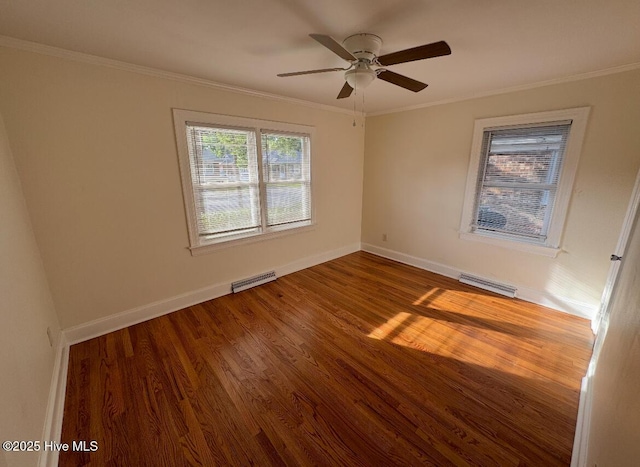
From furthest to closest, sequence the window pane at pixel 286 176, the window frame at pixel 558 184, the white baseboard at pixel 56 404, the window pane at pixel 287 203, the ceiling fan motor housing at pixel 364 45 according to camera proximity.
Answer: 1. the window pane at pixel 287 203
2. the window pane at pixel 286 176
3. the window frame at pixel 558 184
4. the ceiling fan motor housing at pixel 364 45
5. the white baseboard at pixel 56 404

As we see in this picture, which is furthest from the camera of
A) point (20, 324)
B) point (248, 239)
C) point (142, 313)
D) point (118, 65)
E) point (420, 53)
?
point (248, 239)

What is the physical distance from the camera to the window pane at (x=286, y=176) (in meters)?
3.29

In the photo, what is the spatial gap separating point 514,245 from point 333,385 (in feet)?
8.79

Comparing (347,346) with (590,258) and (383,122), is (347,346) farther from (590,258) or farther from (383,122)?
(383,122)

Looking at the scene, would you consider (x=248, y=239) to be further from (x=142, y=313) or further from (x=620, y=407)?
(x=620, y=407)

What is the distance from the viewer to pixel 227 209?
3031 millimetres

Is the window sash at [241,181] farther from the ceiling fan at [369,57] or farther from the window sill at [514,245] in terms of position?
the window sill at [514,245]

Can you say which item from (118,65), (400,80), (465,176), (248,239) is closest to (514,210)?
(465,176)

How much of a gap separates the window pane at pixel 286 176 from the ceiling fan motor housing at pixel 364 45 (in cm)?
167

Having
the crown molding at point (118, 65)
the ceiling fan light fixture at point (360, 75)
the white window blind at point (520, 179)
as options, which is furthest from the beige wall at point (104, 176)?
the white window blind at point (520, 179)

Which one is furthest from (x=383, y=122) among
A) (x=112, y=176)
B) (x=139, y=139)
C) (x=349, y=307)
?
(x=112, y=176)

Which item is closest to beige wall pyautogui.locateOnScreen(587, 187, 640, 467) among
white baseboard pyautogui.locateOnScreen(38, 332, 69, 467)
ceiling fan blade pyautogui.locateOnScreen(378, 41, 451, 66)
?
A: ceiling fan blade pyautogui.locateOnScreen(378, 41, 451, 66)

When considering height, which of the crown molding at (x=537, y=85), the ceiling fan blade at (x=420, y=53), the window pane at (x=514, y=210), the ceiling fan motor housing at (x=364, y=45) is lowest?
the window pane at (x=514, y=210)

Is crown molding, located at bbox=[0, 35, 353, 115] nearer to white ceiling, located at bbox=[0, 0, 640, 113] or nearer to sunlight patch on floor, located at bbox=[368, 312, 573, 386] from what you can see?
white ceiling, located at bbox=[0, 0, 640, 113]
